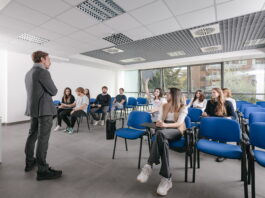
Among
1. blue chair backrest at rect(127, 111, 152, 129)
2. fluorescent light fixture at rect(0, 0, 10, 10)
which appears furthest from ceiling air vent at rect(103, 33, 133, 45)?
blue chair backrest at rect(127, 111, 152, 129)

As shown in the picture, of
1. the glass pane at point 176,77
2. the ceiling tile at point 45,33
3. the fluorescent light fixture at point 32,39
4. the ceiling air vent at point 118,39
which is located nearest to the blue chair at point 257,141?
the ceiling air vent at point 118,39

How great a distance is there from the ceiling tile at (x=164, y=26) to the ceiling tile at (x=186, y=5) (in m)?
0.35

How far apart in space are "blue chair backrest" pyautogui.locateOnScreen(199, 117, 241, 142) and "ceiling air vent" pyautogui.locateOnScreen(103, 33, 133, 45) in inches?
130

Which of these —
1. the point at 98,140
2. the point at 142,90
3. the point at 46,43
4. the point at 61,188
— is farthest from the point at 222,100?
the point at 142,90

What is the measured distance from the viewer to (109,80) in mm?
9391

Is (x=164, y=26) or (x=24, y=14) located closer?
(x=24, y=14)

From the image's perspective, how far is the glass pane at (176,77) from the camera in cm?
791

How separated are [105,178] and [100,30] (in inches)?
135

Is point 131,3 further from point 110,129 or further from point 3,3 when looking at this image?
point 110,129

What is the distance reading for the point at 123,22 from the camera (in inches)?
131

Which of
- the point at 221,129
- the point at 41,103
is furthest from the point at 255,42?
the point at 41,103

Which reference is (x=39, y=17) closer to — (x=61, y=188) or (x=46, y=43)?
(x=46, y=43)

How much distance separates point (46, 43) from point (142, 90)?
19.9 ft

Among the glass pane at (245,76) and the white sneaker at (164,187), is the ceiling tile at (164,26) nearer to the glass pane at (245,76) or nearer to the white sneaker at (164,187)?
the white sneaker at (164,187)
